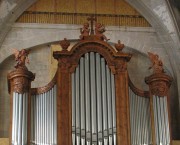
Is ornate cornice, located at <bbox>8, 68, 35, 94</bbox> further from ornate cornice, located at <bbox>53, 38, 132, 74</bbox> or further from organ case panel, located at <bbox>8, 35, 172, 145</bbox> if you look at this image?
ornate cornice, located at <bbox>53, 38, 132, 74</bbox>

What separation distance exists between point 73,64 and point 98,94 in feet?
3.49

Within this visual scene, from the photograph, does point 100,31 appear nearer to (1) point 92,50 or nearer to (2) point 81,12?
(1) point 92,50

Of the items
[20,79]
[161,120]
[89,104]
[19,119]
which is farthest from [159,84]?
[19,119]

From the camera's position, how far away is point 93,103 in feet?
55.7

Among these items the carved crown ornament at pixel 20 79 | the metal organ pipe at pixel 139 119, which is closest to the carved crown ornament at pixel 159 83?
the metal organ pipe at pixel 139 119

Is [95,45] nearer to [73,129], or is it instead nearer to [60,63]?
[60,63]

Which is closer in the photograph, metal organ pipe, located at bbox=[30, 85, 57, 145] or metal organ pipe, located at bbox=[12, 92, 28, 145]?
metal organ pipe, located at bbox=[12, 92, 28, 145]

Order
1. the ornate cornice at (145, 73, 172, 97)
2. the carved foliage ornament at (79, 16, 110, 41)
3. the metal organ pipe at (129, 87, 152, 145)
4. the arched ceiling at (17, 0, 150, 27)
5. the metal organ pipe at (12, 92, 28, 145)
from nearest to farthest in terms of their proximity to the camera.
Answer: the metal organ pipe at (12, 92, 28, 145)
the metal organ pipe at (129, 87, 152, 145)
the ornate cornice at (145, 73, 172, 97)
the carved foliage ornament at (79, 16, 110, 41)
the arched ceiling at (17, 0, 150, 27)

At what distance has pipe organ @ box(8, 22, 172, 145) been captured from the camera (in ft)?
54.3

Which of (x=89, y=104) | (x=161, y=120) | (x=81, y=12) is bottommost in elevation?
(x=161, y=120)

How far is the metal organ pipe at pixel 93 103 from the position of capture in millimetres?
16578

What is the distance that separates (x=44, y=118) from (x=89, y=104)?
3.96ft

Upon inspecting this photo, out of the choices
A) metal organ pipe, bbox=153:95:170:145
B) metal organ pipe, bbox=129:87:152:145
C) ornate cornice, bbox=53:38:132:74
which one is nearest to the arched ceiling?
ornate cornice, bbox=53:38:132:74

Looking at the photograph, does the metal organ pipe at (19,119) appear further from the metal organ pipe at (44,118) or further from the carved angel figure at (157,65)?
the carved angel figure at (157,65)
